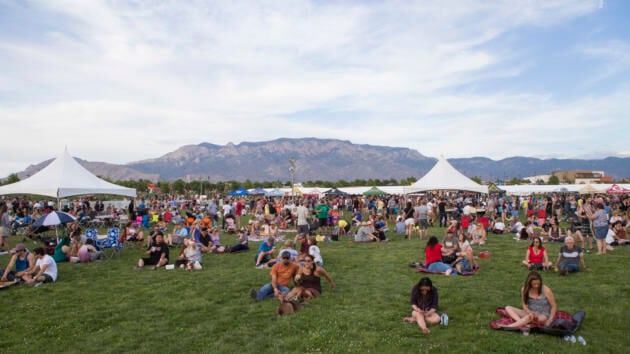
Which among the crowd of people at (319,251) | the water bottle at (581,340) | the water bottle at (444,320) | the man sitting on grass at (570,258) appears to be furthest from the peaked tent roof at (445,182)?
the water bottle at (581,340)

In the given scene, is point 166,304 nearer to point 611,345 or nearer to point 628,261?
point 611,345

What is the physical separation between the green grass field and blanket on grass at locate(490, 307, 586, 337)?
0.41 feet

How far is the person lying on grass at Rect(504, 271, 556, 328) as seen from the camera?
588 centimetres

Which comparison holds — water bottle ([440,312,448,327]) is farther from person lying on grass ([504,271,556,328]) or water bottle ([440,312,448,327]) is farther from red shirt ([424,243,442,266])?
red shirt ([424,243,442,266])

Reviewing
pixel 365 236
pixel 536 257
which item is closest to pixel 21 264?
pixel 365 236

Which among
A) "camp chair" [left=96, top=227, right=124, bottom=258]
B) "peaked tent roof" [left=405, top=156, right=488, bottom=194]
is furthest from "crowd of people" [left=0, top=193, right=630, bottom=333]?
"peaked tent roof" [left=405, top=156, right=488, bottom=194]

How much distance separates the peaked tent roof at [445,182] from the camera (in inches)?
976

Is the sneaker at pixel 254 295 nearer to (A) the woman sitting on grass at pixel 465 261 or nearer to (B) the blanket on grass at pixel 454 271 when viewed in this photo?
(B) the blanket on grass at pixel 454 271

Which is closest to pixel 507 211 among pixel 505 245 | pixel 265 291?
pixel 505 245

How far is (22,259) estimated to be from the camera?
958 centimetres

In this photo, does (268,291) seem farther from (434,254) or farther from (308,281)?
(434,254)

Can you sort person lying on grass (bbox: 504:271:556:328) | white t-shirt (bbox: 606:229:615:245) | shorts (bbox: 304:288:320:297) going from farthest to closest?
white t-shirt (bbox: 606:229:615:245), shorts (bbox: 304:288:320:297), person lying on grass (bbox: 504:271:556:328)

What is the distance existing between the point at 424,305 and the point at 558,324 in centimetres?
177

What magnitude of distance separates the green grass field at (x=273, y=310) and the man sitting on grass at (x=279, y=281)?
287mm
